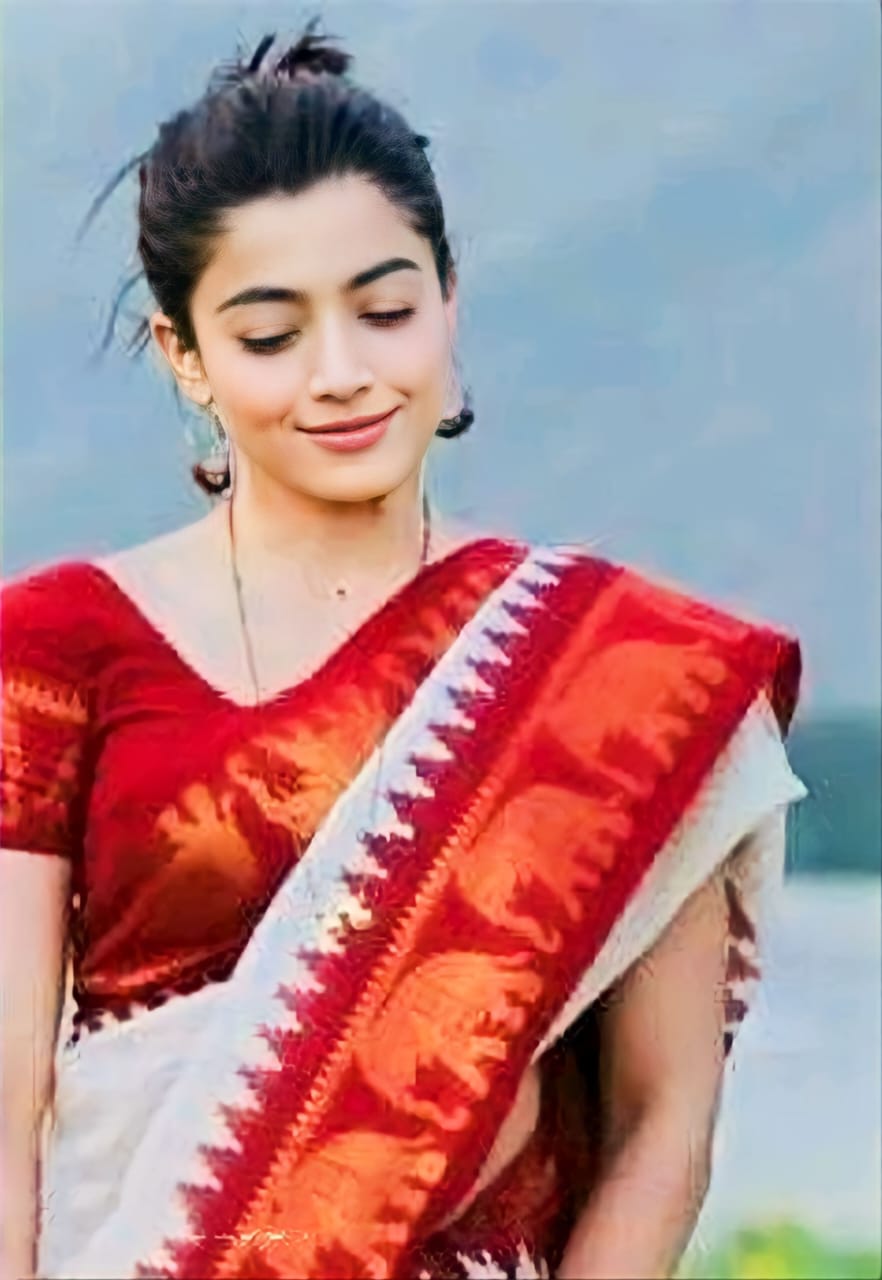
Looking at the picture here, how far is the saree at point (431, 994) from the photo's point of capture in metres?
1.09

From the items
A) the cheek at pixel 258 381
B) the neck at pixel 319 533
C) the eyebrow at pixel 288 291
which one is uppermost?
the eyebrow at pixel 288 291

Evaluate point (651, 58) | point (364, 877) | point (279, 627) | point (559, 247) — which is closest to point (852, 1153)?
point (364, 877)

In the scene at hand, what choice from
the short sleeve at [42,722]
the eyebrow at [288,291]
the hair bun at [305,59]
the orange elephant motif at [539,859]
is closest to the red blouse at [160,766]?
the short sleeve at [42,722]

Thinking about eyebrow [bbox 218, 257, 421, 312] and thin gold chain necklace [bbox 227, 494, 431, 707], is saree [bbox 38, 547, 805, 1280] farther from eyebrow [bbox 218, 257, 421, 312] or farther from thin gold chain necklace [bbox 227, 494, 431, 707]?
eyebrow [bbox 218, 257, 421, 312]

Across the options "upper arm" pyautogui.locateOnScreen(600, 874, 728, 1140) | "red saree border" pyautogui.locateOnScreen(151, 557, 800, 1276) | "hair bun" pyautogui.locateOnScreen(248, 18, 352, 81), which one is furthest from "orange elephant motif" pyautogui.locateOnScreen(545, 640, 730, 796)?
"hair bun" pyautogui.locateOnScreen(248, 18, 352, 81)

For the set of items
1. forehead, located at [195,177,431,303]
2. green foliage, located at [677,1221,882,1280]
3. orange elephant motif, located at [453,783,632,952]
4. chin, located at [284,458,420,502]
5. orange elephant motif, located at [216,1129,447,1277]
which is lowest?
green foliage, located at [677,1221,882,1280]

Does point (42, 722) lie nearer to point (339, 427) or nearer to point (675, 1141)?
point (339, 427)

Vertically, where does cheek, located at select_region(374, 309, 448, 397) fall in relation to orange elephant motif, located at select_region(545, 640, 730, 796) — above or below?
above

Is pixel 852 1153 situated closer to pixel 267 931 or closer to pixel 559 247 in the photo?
pixel 267 931

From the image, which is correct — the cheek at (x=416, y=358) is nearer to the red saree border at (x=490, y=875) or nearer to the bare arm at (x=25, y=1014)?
the red saree border at (x=490, y=875)

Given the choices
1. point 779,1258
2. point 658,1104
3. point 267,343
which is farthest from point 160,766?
point 779,1258

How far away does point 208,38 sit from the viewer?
1.16 meters

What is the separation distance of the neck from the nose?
0.08m

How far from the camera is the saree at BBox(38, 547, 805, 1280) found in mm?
1095
